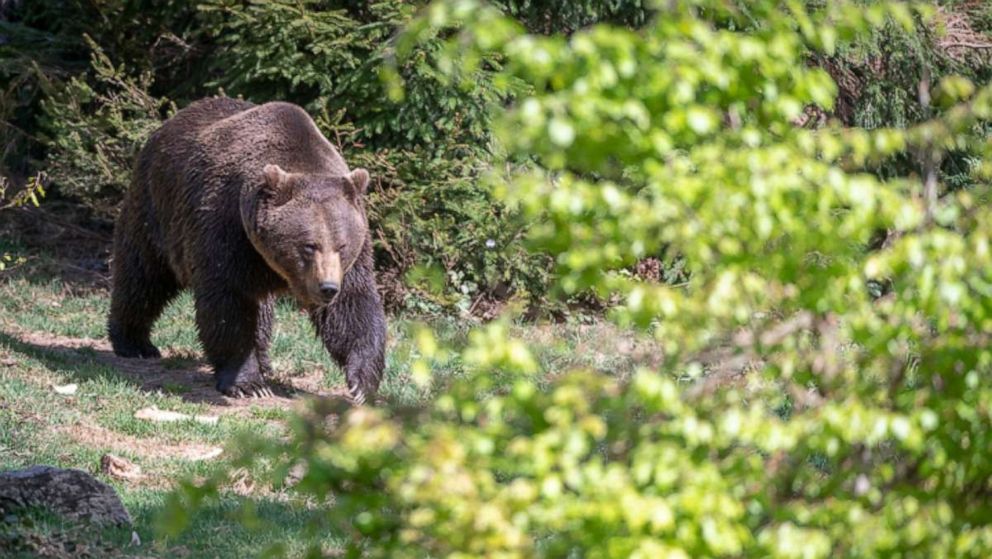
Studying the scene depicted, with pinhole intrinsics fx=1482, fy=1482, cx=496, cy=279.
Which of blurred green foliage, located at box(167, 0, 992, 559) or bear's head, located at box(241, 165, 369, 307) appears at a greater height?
blurred green foliage, located at box(167, 0, 992, 559)

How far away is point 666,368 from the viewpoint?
357cm

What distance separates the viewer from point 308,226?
9648mm

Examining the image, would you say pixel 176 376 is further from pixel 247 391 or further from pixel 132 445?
pixel 132 445

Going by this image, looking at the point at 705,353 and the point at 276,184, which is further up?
the point at 705,353

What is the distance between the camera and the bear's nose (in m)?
9.43

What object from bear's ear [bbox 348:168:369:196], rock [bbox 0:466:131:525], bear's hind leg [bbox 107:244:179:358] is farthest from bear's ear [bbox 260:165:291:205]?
rock [bbox 0:466:131:525]

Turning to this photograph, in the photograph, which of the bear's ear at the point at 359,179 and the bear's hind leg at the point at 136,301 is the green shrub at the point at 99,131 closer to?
the bear's hind leg at the point at 136,301

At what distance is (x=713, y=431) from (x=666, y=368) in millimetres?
215

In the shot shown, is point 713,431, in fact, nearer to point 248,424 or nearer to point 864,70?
point 248,424

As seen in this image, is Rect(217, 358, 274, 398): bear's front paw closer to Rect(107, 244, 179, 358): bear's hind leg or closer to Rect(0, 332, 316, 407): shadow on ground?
Rect(0, 332, 316, 407): shadow on ground

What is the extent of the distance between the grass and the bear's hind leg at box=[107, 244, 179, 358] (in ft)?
0.70

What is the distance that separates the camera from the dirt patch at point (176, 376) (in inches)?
396

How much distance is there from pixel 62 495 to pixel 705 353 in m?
3.86

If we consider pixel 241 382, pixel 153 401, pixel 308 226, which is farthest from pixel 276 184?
pixel 153 401
